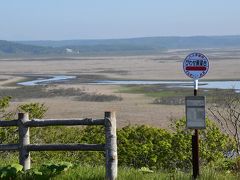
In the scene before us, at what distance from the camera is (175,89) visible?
47.2 metres

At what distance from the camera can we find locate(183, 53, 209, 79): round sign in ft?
31.1

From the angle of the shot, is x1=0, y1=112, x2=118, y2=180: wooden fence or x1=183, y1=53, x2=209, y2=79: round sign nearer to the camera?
x1=0, y1=112, x2=118, y2=180: wooden fence

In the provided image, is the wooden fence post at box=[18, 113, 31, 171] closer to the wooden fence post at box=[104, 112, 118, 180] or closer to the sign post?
the wooden fence post at box=[104, 112, 118, 180]

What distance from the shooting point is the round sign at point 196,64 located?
9.48m

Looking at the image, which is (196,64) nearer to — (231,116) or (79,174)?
(79,174)

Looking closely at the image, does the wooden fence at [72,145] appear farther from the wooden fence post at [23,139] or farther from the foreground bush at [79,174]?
the foreground bush at [79,174]

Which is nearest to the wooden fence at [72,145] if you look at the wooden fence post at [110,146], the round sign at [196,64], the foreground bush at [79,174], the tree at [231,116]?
the wooden fence post at [110,146]

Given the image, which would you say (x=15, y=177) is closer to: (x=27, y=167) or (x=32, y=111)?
(x=27, y=167)

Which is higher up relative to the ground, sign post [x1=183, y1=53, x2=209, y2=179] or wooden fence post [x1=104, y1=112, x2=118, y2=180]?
sign post [x1=183, y1=53, x2=209, y2=179]

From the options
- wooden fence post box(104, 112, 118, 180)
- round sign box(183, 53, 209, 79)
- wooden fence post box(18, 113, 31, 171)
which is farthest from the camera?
wooden fence post box(18, 113, 31, 171)

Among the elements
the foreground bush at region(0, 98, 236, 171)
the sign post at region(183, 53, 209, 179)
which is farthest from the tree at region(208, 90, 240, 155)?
the sign post at region(183, 53, 209, 179)

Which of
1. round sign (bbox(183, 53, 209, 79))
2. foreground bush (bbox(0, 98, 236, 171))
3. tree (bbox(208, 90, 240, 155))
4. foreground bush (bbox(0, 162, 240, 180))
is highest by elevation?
round sign (bbox(183, 53, 209, 79))

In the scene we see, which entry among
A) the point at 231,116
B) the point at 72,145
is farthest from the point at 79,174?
the point at 231,116

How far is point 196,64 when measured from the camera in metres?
9.51
